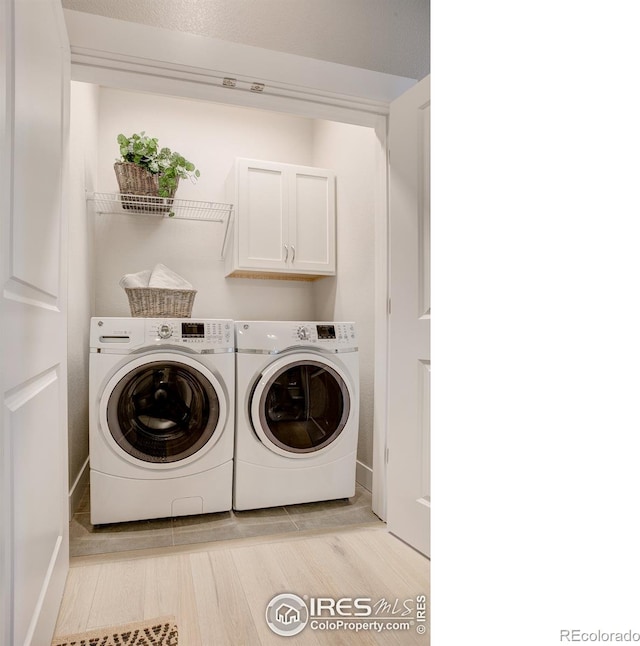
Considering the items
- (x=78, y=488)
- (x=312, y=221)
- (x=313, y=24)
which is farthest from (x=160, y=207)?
(x=78, y=488)

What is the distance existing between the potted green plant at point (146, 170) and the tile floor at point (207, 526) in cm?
175

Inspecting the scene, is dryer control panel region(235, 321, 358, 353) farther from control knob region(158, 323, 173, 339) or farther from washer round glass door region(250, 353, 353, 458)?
control knob region(158, 323, 173, 339)

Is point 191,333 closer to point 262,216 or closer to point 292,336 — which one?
point 292,336

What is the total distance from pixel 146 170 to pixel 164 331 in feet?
3.66

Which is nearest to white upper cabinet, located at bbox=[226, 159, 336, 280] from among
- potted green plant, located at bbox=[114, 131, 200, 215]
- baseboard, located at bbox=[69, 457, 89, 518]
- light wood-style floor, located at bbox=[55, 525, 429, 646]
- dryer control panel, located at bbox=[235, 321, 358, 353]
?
potted green plant, located at bbox=[114, 131, 200, 215]

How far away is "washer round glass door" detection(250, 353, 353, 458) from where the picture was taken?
2.30 m

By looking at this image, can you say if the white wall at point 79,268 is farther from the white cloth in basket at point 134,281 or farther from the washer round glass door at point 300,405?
the washer round glass door at point 300,405

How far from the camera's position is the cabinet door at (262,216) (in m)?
2.98

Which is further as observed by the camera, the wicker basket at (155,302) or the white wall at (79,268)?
the wicker basket at (155,302)

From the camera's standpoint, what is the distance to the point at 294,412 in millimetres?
2393

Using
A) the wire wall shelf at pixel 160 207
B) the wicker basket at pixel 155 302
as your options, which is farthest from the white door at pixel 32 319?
the wire wall shelf at pixel 160 207

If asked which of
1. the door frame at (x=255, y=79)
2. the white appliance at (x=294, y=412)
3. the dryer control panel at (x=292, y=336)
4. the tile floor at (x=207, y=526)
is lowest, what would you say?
the tile floor at (x=207, y=526)

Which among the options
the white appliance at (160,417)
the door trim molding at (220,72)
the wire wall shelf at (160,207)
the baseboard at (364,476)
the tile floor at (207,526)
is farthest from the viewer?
A: the wire wall shelf at (160,207)

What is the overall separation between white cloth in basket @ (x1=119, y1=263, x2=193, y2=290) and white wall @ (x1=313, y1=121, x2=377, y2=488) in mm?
1002
